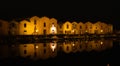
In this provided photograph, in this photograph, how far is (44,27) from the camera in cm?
5369

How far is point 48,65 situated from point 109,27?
152 ft

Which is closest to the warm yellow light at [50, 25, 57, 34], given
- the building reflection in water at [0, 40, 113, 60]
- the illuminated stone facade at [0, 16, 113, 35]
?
the illuminated stone facade at [0, 16, 113, 35]

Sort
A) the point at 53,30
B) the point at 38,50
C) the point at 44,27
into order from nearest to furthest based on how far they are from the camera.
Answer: the point at 38,50 < the point at 44,27 < the point at 53,30

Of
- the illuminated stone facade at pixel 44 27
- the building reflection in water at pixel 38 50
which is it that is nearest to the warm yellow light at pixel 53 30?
the illuminated stone facade at pixel 44 27

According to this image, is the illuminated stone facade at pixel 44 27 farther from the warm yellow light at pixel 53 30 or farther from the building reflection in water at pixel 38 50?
the building reflection in water at pixel 38 50

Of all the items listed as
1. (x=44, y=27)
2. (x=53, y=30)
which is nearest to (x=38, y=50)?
(x=44, y=27)

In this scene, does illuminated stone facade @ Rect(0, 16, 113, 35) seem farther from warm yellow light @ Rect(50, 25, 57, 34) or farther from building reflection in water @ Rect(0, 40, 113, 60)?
building reflection in water @ Rect(0, 40, 113, 60)

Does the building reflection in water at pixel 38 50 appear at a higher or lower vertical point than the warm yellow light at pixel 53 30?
lower

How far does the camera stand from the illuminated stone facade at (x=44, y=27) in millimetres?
49453

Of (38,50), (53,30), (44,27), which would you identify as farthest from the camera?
(53,30)

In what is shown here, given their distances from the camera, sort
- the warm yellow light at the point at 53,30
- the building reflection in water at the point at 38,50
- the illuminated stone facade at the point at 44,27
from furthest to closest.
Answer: the warm yellow light at the point at 53,30
the illuminated stone facade at the point at 44,27
the building reflection in water at the point at 38,50

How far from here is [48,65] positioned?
22.2m

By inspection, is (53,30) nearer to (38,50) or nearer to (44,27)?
(44,27)

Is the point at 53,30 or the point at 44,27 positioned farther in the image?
the point at 53,30
